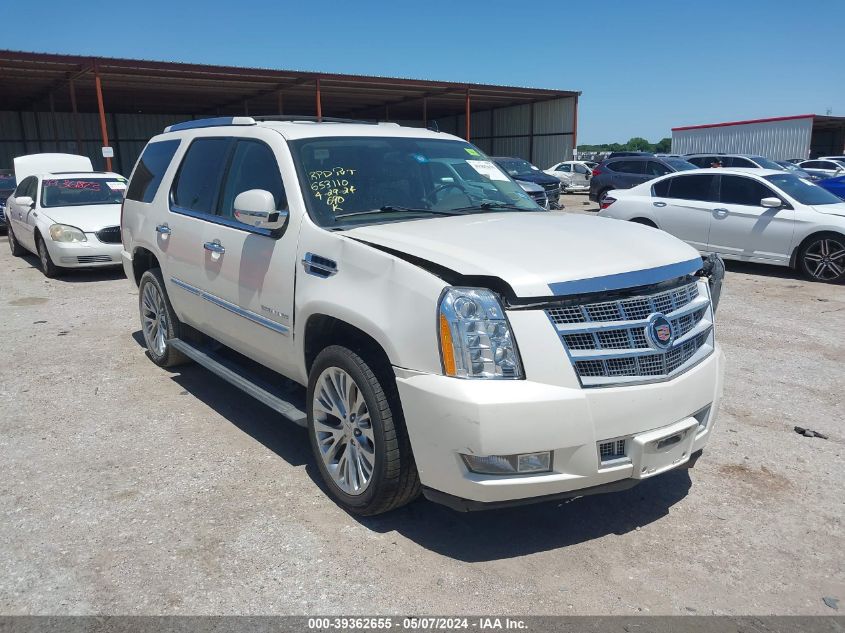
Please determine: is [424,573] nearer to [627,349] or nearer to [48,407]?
[627,349]

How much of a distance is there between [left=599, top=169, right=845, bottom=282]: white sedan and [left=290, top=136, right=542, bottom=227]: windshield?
6.75 meters

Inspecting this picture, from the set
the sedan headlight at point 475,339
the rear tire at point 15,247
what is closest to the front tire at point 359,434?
the sedan headlight at point 475,339

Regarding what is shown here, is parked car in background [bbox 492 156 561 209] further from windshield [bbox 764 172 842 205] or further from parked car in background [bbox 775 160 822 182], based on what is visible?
windshield [bbox 764 172 842 205]

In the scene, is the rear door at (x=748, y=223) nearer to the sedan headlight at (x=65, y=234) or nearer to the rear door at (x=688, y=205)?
→ the rear door at (x=688, y=205)

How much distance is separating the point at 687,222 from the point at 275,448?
846 centimetres

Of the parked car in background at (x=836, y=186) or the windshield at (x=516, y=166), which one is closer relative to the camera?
the parked car in background at (x=836, y=186)

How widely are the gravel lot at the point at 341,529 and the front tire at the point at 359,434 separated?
196 millimetres

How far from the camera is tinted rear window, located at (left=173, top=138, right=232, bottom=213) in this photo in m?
4.60

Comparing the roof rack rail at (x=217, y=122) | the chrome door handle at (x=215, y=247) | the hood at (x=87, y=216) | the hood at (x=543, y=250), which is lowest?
the hood at (x=87, y=216)

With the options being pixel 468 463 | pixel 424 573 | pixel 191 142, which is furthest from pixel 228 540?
pixel 191 142

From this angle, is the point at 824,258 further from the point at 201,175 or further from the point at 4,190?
the point at 4,190

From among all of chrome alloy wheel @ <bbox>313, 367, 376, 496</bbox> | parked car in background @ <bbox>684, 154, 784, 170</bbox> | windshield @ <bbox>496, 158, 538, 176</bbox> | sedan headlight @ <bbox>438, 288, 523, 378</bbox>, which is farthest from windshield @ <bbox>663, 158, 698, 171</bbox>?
sedan headlight @ <bbox>438, 288, 523, 378</bbox>

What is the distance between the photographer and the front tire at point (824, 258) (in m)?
9.36

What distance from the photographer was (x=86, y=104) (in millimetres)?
32438
